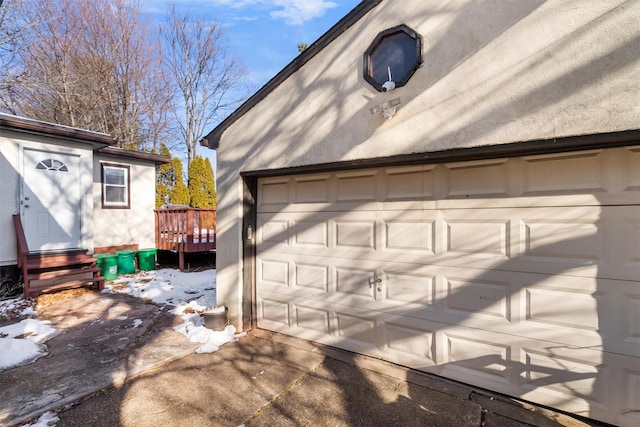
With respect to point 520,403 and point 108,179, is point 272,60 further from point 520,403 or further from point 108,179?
point 520,403

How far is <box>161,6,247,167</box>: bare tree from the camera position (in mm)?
16797

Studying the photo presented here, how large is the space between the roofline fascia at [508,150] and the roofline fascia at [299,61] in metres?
1.18

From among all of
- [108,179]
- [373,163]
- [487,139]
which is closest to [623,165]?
[487,139]

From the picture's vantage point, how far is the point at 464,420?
2.38 meters

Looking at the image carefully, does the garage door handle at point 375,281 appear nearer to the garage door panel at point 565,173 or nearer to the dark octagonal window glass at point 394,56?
the garage door panel at point 565,173

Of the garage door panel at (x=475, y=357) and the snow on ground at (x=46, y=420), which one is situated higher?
the garage door panel at (x=475, y=357)

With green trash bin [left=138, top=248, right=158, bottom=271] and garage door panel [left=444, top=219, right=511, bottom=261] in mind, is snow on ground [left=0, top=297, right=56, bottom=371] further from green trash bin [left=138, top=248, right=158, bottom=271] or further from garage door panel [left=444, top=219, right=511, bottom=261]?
garage door panel [left=444, top=219, right=511, bottom=261]

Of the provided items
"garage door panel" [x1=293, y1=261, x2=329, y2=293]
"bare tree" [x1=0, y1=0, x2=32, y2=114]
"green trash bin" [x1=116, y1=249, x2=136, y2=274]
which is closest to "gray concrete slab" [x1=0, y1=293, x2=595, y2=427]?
"garage door panel" [x1=293, y1=261, x2=329, y2=293]

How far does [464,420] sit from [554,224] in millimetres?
1694

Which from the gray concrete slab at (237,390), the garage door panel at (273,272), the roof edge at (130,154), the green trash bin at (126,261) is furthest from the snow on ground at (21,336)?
the roof edge at (130,154)

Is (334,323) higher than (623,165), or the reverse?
→ (623,165)

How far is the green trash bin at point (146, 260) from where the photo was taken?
8.31 m

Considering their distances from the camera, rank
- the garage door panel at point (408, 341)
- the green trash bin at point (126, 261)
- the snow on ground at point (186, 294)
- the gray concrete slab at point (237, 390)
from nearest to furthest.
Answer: the gray concrete slab at point (237, 390) → the garage door panel at point (408, 341) → the snow on ground at point (186, 294) → the green trash bin at point (126, 261)

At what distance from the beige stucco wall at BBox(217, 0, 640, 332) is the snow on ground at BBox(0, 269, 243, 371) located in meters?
2.28
